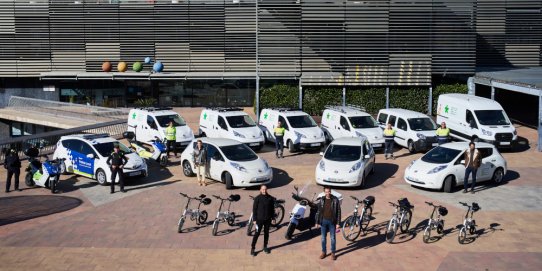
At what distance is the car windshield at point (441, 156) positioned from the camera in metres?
19.5

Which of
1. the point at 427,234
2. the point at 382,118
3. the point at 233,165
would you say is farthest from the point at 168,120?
the point at 427,234

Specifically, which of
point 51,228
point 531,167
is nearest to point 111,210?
point 51,228

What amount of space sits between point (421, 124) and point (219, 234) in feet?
42.1

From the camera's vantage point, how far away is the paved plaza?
13.6 meters

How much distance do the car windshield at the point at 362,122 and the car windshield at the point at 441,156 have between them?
18.4 ft

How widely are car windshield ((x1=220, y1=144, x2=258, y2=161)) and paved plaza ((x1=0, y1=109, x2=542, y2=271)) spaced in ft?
3.22

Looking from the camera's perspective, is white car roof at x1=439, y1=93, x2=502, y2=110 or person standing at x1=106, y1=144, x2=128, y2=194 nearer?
person standing at x1=106, y1=144, x2=128, y2=194

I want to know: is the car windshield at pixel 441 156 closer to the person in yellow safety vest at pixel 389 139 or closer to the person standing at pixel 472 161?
the person standing at pixel 472 161

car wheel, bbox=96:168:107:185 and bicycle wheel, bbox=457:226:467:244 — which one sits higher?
car wheel, bbox=96:168:107:185

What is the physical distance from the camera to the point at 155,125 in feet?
84.4

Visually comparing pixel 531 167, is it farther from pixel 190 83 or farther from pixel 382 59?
pixel 190 83

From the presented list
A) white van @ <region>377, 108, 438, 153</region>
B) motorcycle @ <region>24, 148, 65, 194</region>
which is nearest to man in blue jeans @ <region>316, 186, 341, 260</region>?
motorcycle @ <region>24, 148, 65, 194</region>

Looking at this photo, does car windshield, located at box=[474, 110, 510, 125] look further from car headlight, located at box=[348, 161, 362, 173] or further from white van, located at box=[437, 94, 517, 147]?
car headlight, located at box=[348, 161, 362, 173]

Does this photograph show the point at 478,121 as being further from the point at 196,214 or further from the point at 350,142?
the point at 196,214
